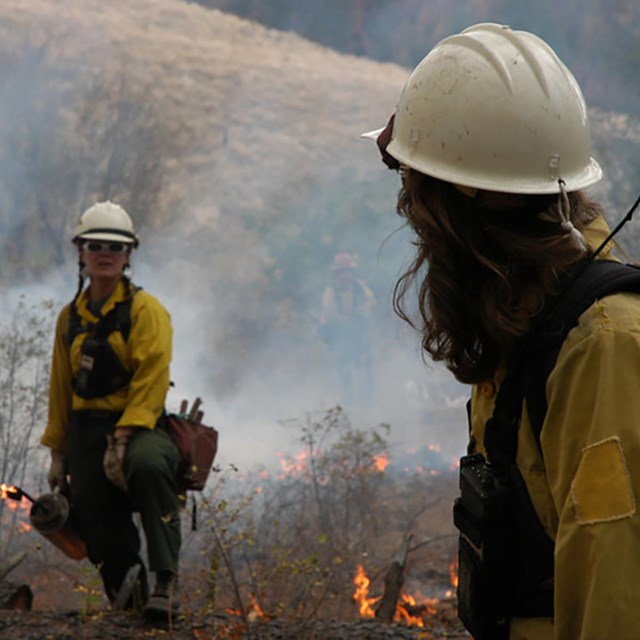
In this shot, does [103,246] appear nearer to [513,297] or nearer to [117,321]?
[117,321]

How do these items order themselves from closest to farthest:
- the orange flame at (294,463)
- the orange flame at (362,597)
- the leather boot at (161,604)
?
the leather boot at (161,604)
the orange flame at (362,597)
the orange flame at (294,463)

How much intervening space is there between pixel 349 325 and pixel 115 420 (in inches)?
402

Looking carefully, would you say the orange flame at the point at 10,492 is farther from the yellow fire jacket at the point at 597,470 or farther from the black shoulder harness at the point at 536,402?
the yellow fire jacket at the point at 597,470

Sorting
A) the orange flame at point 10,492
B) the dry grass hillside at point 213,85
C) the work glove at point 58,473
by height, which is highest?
the dry grass hillside at point 213,85

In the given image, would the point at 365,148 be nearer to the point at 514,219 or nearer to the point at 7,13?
the point at 7,13

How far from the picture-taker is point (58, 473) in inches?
220

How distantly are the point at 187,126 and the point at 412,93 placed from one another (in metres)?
15.2

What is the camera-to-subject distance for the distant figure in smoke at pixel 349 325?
15.4 metres

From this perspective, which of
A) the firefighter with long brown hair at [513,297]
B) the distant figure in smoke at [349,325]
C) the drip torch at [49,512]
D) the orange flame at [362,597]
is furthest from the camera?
the distant figure in smoke at [349,325]

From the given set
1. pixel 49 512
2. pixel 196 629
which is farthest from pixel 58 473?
pixel 196 629

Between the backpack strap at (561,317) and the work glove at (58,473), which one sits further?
the work glove at (58,473)

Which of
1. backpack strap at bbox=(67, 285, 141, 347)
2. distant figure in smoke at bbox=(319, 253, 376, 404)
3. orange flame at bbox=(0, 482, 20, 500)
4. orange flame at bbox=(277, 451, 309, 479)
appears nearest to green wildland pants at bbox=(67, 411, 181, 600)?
orange flame at bbox=(0, 482, 20, 500)

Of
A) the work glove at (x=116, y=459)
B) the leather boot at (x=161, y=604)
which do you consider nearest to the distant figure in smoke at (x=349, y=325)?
the work glove at (x=116, y=459)

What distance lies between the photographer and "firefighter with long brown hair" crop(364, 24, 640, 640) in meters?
1.59
